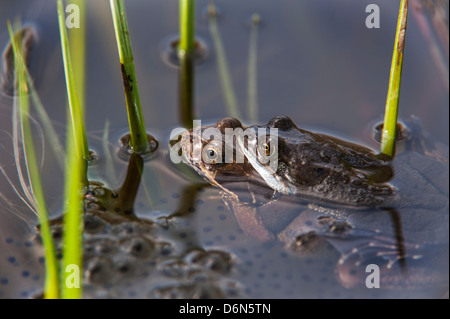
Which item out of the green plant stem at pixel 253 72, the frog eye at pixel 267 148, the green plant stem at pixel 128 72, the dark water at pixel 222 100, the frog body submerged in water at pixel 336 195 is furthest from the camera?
the green plant stem at pixel 253 72

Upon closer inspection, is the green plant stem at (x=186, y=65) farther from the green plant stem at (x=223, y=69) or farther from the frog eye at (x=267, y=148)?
the frog eye at (x=267, y=148)

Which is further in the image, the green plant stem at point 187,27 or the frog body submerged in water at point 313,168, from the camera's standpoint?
the green plant stem at point 187,27

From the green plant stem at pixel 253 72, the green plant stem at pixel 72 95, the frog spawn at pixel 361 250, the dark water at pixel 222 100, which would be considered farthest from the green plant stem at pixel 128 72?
the frog spawn at pixel 361 250

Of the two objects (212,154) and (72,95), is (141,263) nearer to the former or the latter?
(212,154)

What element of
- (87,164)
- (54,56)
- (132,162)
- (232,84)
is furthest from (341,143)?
(54,56)

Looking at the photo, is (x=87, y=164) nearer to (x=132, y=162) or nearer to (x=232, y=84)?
(x=132, y=162)

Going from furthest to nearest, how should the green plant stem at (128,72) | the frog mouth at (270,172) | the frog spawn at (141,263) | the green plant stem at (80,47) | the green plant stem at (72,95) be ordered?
the green plant stem at (80,47), the frog mouth at (270,172), the frog spawn at (141,263), the green plant stem at (128,72), the green plant stem at (72,95)

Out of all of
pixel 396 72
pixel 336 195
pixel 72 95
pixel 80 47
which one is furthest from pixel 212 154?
pixel 80 47
